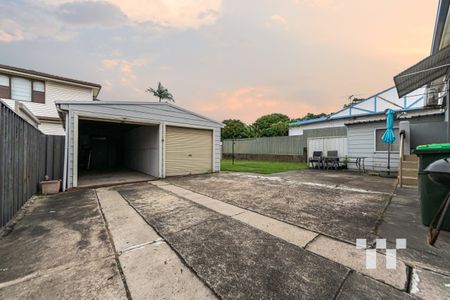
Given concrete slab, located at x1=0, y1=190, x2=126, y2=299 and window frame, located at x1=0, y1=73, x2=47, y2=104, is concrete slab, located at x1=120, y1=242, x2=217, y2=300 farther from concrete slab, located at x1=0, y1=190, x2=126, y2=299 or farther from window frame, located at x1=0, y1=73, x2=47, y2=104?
window frame, located at x1=0, y1=73, x2=47, y2=104

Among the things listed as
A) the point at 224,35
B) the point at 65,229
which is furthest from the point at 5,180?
the point at 224,35

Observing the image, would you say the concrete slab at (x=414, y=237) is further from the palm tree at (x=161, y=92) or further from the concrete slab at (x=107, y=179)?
the palm tree at (x=161, y=92)

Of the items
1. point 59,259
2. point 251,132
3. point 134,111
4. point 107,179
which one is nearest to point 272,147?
point 134,111

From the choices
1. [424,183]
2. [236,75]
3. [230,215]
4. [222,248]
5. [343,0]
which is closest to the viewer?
[222,248]

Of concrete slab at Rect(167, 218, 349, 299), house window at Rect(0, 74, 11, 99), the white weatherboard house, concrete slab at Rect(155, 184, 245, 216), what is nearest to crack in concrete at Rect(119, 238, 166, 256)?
concrete slab at Rect(167, 218, 349, 299)

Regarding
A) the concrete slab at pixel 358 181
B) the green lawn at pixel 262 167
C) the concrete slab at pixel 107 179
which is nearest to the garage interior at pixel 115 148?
the concrete slab at pixel 107 179

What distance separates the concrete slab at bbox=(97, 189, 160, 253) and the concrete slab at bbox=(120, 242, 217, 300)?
0.24 m

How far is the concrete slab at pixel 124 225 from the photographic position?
2197 millimetres

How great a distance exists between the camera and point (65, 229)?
8.61ft

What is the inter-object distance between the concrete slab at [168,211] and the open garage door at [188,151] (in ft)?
10.1

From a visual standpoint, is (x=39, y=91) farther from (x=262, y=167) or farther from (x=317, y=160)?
(x=317, y=160)

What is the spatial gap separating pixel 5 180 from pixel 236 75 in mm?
11458

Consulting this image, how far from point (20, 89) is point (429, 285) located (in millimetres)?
15753

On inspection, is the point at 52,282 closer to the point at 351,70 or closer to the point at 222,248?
the point at 222,248
